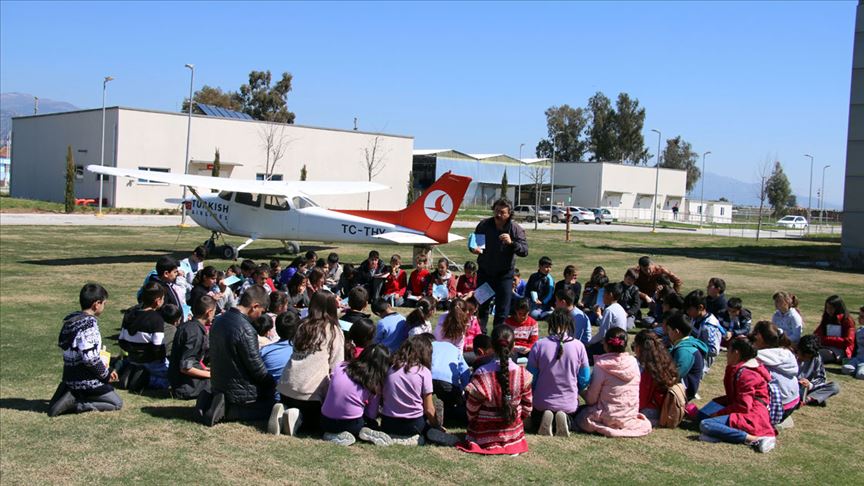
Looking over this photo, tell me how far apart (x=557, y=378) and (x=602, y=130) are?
101m

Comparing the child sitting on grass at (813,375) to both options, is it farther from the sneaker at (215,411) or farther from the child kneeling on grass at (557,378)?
the sneaker at (215,411)

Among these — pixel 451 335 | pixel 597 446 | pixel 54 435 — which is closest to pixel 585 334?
pixel 451 335

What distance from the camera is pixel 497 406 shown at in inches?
246

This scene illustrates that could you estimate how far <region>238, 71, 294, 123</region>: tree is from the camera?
85.7 m

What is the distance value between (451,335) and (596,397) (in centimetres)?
169

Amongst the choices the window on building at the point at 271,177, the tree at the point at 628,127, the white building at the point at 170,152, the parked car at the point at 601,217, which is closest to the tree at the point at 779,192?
Result: the tree at the point at 628,127

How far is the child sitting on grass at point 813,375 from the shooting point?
27.5 feet

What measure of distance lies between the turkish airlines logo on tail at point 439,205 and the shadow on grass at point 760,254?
1385cm

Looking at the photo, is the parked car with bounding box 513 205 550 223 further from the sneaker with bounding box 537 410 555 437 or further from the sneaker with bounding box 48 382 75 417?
the sneaker with bounding box 48 382 75 417

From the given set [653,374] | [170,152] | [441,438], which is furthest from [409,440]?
[170,152]

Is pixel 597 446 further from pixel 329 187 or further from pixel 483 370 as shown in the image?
pixel 329 187

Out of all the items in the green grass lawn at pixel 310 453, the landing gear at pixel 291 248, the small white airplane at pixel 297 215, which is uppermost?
the small white airplane at pixel 297 215

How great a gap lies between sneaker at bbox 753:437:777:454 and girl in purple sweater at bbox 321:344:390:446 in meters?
3.34

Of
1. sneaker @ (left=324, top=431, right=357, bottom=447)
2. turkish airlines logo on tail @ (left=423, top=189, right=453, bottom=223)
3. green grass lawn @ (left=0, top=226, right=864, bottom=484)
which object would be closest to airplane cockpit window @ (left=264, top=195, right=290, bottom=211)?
turkish airlines logo on tail @ (left=423, top=189, right=453, bottom=223)
